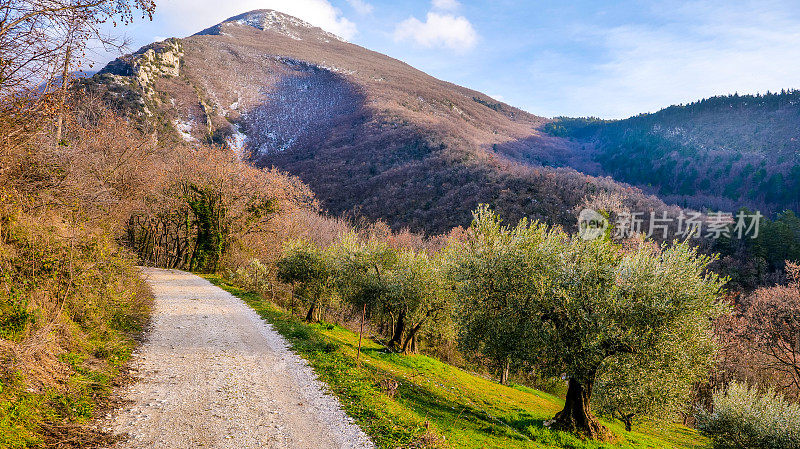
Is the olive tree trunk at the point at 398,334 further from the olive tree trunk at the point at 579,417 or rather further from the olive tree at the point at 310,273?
the olive tree trunk at the point at 579,417

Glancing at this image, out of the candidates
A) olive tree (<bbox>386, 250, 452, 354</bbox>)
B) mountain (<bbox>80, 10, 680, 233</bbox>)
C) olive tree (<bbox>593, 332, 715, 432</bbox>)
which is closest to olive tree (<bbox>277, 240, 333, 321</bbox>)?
olive tree (<bbox>386, 250, 452, 354</bbox>)

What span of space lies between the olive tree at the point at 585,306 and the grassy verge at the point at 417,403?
289cm

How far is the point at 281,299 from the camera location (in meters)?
33.3

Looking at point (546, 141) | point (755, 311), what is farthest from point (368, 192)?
point (546, 141)

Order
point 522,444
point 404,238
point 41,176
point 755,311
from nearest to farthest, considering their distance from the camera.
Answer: point 41,176 < point 522,444 < point 755,311 < point 404,238

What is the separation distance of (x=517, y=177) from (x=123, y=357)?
98641 mm

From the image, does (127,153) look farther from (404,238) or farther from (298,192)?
(404,238)

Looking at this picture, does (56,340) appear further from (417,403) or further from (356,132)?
(356,132)

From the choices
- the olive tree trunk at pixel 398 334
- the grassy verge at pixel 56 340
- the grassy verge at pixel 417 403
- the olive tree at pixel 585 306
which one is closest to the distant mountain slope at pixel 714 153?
the olive tree at pixel 585 306

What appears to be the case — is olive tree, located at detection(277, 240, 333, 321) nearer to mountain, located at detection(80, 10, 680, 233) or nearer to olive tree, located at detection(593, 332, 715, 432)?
olive tree, located at detection(593, 332, 715, 432)

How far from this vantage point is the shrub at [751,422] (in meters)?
23.5

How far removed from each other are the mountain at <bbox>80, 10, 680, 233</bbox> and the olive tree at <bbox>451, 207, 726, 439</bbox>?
3980 cm

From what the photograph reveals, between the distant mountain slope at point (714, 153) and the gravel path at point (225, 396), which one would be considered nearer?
the gravel path at point (225, 396)

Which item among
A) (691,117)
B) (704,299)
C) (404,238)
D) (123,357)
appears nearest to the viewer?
(123,357)
